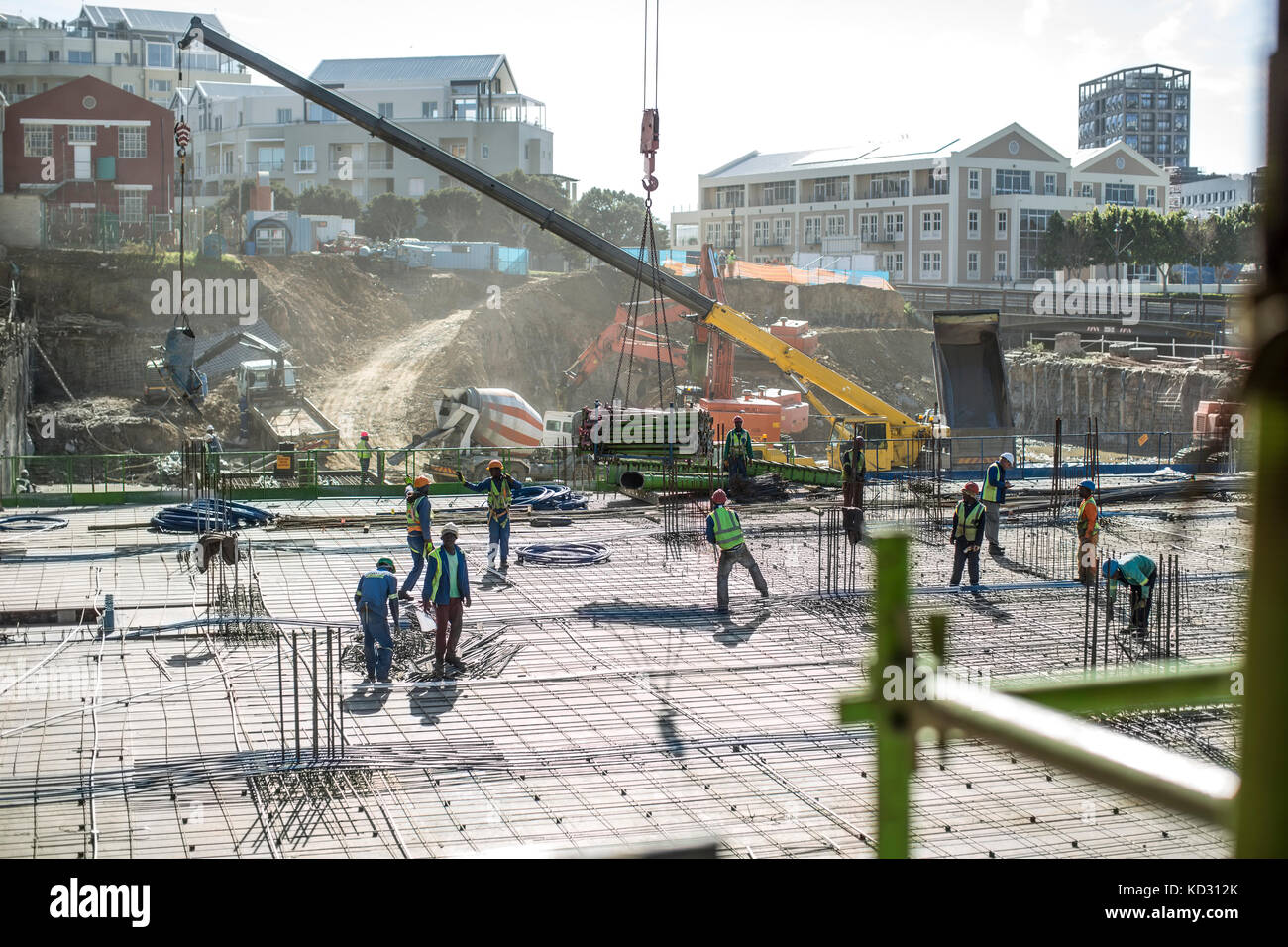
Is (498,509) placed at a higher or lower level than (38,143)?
lower

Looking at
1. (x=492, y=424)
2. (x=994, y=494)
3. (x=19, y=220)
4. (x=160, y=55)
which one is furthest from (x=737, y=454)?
(x=160, y=55)

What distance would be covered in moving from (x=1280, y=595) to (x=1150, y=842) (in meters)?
7.10

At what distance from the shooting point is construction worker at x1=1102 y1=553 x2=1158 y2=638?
11594 millimetres

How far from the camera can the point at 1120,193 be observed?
6138 centimetres

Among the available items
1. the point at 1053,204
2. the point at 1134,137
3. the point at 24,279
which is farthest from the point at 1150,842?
the point at 1134,137

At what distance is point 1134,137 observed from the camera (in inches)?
3273

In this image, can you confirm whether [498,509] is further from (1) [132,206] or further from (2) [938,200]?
(2) [938,200]

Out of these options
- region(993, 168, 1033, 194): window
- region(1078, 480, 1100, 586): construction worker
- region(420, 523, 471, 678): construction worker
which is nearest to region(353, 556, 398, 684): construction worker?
region(420, 523, 471, 678): construction worker

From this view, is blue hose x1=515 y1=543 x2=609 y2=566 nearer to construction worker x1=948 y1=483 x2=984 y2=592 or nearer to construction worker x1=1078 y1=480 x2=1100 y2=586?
construction worker x1=948 y1=483 x2=984 y2=592

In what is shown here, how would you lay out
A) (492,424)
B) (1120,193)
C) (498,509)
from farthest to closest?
1. (1120,193)
2. (492,424)
3. (498,509)

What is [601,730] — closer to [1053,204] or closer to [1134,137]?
[1053,204]

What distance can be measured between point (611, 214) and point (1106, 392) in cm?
3688

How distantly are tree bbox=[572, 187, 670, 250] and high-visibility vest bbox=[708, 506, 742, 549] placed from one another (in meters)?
57.5
